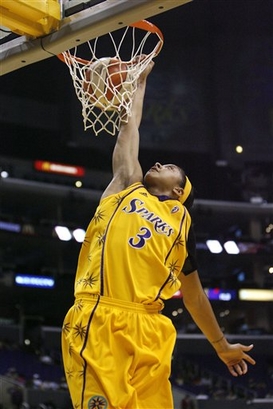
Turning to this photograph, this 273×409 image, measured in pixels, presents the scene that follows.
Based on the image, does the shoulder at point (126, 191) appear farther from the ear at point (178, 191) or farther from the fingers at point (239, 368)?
the fingers at point (239, 368)

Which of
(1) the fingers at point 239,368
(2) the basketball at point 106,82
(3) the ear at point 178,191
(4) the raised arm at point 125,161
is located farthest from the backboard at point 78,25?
(1) the fingers at point 239,368

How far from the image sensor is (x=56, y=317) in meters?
26.2

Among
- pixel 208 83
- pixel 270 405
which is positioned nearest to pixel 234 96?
pixel 208 83

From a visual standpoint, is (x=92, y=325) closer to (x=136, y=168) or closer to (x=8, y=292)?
(x=136, y=168)

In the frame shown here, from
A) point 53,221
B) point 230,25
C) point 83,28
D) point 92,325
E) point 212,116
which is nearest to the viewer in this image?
point 92,325

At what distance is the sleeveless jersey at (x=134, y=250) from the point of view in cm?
332

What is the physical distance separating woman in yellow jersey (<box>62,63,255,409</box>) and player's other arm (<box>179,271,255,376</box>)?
121 mm

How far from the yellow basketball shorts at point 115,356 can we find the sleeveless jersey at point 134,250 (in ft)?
0.25

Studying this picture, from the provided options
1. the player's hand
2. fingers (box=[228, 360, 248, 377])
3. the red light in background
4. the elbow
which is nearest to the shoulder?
the elbow

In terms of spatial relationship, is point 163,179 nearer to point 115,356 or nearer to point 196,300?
point 196,300

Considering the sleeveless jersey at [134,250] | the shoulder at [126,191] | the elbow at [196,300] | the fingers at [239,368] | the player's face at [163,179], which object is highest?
the player's face at [163,179]

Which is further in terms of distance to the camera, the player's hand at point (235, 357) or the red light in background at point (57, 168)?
the red light in background at point (57, 168)

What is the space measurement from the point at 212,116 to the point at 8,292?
31.0ft

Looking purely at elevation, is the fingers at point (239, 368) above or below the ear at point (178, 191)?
below
